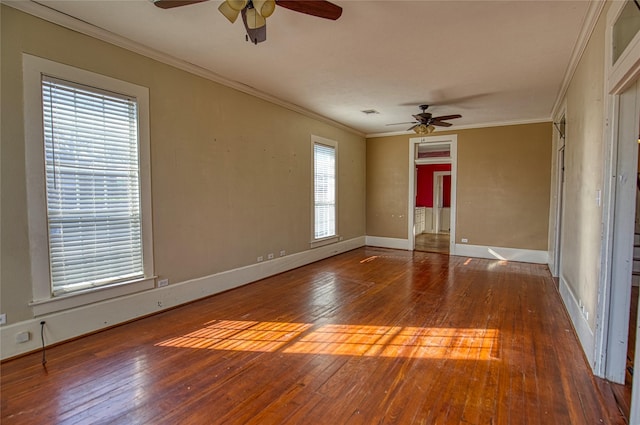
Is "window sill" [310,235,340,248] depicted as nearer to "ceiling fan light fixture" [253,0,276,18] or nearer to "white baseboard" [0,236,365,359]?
"white baseboard" [0,236,365,359]

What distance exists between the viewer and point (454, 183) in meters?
7.28

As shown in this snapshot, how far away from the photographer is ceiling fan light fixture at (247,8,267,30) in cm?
216

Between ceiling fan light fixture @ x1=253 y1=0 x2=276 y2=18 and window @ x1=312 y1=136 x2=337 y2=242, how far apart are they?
4210mm

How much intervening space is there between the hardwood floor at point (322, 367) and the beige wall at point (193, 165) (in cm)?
74

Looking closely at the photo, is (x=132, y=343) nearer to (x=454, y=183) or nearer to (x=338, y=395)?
(x=338, y=395)

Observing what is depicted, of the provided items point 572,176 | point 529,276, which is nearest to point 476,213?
point 529,276

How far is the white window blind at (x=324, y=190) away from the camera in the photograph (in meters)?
6.51

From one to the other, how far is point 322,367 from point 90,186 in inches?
107

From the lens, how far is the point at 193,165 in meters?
4.02

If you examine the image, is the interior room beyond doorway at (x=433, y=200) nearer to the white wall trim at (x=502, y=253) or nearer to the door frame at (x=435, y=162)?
the door frame at (x=435, y=162)

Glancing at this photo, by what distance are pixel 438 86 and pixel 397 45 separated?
59.9 inches

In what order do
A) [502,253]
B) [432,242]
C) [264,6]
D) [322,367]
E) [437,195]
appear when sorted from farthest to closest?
1. [437,195]
2. [432,242]
3. [502,253]
4. [322,367]
5. [264,6]

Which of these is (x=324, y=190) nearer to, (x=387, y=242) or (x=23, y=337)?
→ (x=387, y=242)

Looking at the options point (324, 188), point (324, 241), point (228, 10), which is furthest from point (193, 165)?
point (324, 241)
